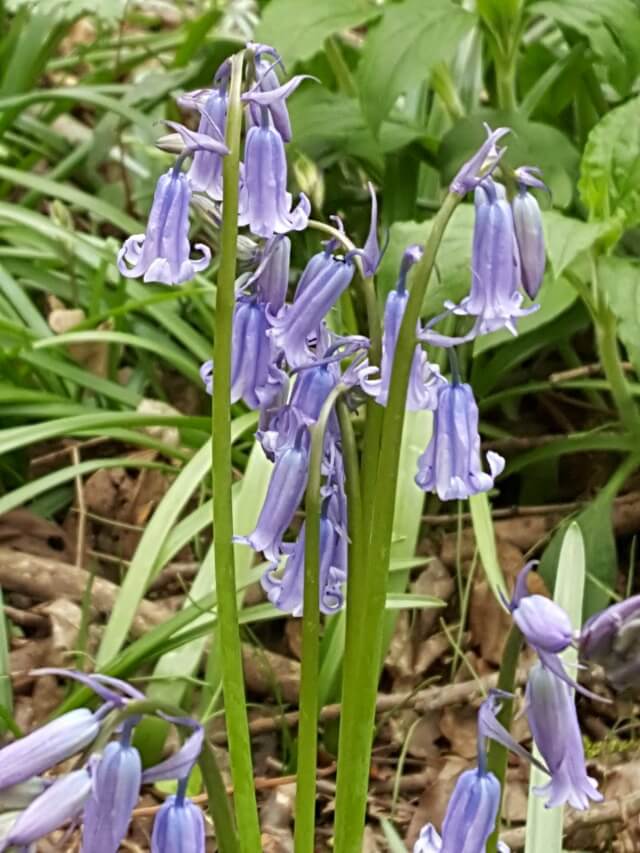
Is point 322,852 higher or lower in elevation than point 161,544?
lower

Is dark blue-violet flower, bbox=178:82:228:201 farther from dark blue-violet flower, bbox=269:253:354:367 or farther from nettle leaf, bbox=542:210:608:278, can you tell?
nettle leaf, bbox=542:210:608:278

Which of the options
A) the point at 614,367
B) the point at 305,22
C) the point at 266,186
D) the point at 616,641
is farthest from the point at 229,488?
the point at 305,22

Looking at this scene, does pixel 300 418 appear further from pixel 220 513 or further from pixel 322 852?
pixel 322 852

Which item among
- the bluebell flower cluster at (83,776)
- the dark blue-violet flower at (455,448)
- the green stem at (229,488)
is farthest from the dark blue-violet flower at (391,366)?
the bluebell flower cluster at (83,776)

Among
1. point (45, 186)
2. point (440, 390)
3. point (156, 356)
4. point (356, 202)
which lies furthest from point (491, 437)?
point (440, 390)

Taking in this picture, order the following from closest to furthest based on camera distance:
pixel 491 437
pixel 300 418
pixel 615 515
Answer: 1. pixel 300 418
2. pixel 615 515
3. pixel 491 437

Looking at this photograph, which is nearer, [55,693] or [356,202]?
[55,693]

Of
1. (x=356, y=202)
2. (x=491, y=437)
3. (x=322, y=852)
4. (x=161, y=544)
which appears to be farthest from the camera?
(x=356, y=202)
